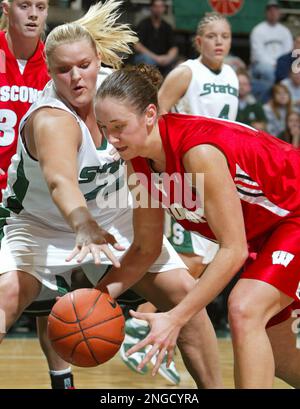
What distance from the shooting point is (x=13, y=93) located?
5.20 metres

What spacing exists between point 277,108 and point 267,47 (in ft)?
2.96

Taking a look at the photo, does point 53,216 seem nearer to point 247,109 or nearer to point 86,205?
point 86,205

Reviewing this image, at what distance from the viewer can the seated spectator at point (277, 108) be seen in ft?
31.8

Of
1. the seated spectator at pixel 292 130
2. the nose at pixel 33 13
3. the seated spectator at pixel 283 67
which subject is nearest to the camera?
the nose at pixel 33 13

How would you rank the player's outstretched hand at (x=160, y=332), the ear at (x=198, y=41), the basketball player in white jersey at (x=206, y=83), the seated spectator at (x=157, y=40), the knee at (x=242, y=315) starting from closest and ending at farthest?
1. the player's outstretched hand at (x=160, y=332)
2. the knee at (x=242, y=315)
3. the basketball player in white jersey at (x=206, y=83)
4. the ear at (x=198, y=41)
5. the seated spectator at (x=157, y=40)

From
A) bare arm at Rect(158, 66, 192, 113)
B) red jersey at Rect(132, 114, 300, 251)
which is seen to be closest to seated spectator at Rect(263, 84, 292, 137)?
bare arm at Rect(158, 66, 192, 113)

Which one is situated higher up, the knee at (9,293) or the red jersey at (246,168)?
the red jersey at (246,168)

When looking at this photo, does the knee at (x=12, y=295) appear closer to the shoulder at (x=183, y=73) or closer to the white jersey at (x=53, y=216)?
the white jersey at (x=53, y=216)

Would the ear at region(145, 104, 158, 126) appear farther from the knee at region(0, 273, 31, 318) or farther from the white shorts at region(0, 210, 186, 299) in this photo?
the knee at region(0, 273, 31, 318)

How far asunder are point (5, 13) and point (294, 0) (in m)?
6.37

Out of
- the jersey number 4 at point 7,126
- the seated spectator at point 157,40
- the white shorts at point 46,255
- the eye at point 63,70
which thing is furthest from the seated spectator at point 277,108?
the eye at point 63,70

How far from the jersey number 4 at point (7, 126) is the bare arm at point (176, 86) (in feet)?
6.91

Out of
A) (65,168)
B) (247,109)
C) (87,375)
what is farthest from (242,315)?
(247,109)

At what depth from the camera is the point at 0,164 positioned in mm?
5223
